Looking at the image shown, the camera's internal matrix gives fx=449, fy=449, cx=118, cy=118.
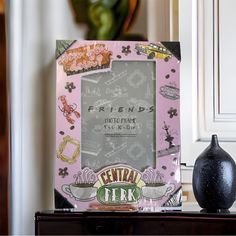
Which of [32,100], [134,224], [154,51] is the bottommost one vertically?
[134,224]

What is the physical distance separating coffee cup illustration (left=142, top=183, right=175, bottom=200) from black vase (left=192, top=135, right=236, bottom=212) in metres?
0.08

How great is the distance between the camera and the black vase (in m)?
0.90

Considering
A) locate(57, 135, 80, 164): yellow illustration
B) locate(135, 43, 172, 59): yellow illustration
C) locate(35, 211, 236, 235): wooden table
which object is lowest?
locate(35, 211, 236, 235): wooden table

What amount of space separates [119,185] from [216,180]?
21cm

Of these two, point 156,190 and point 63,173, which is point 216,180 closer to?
point 156,190

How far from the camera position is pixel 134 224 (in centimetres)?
84

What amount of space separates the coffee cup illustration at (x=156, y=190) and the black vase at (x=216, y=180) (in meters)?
0.08

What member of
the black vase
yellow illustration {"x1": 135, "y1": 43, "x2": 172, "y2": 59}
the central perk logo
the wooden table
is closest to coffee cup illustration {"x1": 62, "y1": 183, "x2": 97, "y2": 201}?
the central perk logo

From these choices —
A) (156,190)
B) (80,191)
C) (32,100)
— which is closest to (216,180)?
(156,190)

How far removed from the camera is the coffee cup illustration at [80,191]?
97 centimetres

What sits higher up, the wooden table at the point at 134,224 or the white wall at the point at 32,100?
the white wall at the point at 32,100

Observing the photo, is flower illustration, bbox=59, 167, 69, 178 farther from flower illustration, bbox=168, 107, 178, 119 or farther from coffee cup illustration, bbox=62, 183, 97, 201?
flower illustration, bbox=168, 107, 178, 119

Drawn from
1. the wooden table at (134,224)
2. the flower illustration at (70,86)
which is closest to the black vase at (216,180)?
the wooden table at (134,224)

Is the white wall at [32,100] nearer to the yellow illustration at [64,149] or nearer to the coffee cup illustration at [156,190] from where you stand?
the yellow illustration at [64,149]
